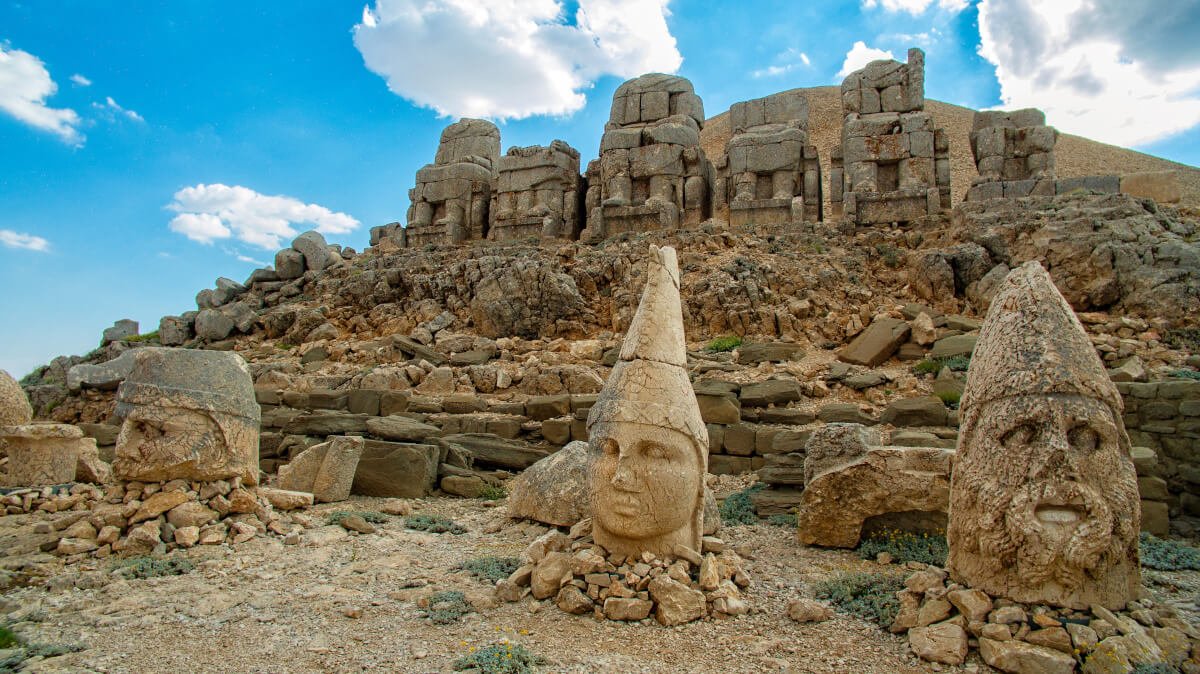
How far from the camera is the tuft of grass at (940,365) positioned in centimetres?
989

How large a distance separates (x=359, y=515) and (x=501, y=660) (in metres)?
3.70

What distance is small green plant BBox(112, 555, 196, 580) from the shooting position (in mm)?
5336

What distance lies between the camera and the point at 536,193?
1925 centimetres

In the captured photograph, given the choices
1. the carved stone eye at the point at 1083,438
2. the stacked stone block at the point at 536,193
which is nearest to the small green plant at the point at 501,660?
the carved stone eye at the point at 1083,438

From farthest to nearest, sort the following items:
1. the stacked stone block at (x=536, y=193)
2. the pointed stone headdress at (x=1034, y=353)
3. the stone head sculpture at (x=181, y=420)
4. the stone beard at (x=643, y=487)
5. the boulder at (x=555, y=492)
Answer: the stacked stone block at (x=536, y=193) → the boulder at (x=555, y=492) → the stone head sculpture at (x=181, y=420) → the stone beard at (x=643, y=487) → the pointed stone headdress at (x=1034, y=353)

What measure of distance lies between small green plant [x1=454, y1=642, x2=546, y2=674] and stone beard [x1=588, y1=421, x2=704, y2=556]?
3.41 ft

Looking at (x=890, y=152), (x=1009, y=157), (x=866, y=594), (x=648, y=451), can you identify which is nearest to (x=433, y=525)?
(x=648, y=451)

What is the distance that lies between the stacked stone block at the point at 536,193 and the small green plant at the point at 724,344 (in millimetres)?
7305

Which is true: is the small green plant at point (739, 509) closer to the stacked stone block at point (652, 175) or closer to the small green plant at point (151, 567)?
the small green plant at point (151, 567)

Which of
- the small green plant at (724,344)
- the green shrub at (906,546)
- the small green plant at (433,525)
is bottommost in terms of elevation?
the small green plant at (433,525)

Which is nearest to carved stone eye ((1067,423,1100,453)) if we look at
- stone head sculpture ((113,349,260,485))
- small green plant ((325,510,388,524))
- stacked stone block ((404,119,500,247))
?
small green plant ((325,510,388,524))

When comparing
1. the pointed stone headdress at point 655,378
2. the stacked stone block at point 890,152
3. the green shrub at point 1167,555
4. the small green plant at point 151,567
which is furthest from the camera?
the stacked stone block at point 890,152

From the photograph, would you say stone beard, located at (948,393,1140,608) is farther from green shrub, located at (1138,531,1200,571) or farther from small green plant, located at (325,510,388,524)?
small green plant, located at (325,510,388,524)

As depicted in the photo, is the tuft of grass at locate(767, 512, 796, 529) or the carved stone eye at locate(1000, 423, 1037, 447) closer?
the carved stone eye at locate(1000, 423, 1037, 447)
